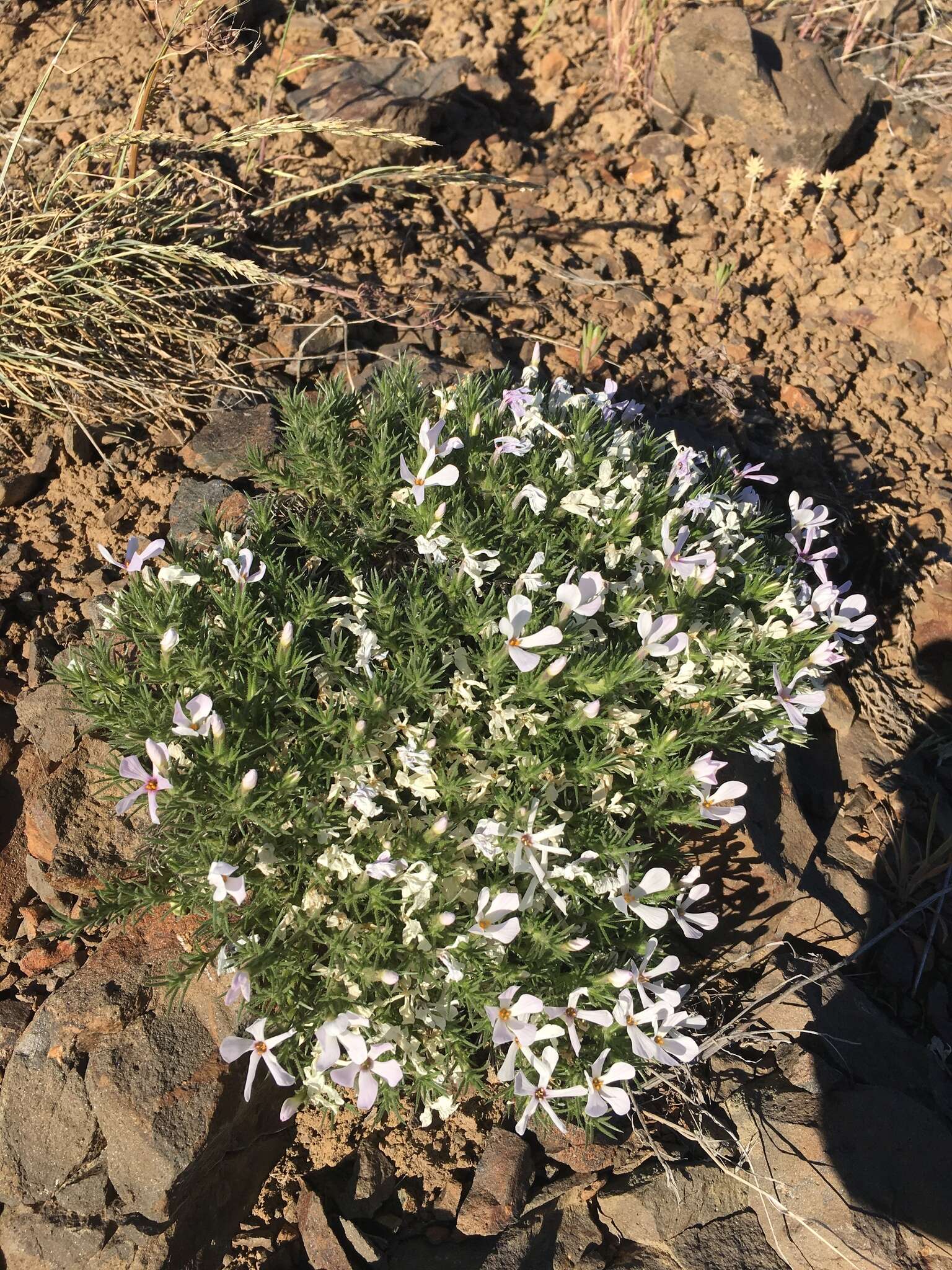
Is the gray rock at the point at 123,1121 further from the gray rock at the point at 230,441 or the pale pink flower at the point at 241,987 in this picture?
the gray rock at the point at 230,441

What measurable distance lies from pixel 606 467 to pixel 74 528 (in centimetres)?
211

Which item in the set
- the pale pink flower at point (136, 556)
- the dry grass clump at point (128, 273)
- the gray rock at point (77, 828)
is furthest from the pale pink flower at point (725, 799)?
the dry grass clump at point (128, 273)

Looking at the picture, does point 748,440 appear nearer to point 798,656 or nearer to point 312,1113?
point 798,656

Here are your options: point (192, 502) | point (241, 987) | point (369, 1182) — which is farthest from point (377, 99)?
point (369, 1182)

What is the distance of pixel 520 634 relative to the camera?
8.18 ft

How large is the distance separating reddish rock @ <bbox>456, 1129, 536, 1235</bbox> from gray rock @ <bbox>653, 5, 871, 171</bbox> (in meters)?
5.27

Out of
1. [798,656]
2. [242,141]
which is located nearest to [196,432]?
[242,141]

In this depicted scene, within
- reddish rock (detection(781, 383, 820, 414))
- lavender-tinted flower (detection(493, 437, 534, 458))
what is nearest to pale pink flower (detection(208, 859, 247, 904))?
lavender-tinted flower (detection(493, 437, 534, 458))

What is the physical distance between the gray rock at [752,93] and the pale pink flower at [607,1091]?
16.6ft

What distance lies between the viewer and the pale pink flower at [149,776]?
7.47 feet

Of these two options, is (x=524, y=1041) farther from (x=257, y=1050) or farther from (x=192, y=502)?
(x=192, y=502)

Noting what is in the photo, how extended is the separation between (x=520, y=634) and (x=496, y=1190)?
1716mm

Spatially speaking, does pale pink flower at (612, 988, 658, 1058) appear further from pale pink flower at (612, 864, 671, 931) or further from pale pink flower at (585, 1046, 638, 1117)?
pale pink flower at (612, 864, 671, 931)

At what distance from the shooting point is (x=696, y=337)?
15.7ft
